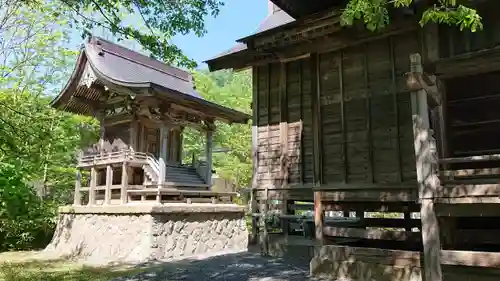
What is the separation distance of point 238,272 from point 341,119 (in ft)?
13.0

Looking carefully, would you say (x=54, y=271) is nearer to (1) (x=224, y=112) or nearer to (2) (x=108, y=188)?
(2) (x=108, y=188)

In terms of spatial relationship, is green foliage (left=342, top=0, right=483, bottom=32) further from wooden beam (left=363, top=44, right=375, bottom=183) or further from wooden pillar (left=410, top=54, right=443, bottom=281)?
wooden beam (left=363, top=44, right=375, bottom=183)

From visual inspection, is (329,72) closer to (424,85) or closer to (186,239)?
(424,85)

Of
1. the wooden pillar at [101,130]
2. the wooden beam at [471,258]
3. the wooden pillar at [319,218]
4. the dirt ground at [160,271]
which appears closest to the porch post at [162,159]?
the wooden pillar at [101,130]

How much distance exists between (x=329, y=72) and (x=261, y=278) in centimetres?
465

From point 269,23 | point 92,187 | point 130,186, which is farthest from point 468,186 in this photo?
point 92,187

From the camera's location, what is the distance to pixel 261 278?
7.63 m

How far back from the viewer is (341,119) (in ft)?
27.9

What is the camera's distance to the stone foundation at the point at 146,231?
1277cm

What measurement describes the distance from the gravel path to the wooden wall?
1896 mm

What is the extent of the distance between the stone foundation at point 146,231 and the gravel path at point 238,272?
2.53 meters

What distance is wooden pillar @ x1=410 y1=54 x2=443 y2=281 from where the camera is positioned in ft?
19.2

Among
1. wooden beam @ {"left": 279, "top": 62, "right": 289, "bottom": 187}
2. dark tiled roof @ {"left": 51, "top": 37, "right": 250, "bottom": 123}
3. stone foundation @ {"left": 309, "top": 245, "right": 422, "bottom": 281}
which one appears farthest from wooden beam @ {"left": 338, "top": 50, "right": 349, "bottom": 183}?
dark tiled roof @ {"left": 51, "top": 37, "right": 250, "bottom": 123}

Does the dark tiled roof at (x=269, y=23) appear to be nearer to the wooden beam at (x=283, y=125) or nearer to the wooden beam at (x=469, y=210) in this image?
the wooden beam at (x=283, y=125)
